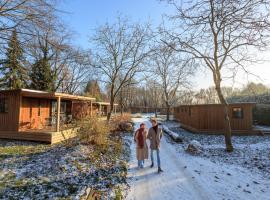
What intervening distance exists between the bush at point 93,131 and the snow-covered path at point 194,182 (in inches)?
93.6

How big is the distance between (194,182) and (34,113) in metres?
12.3

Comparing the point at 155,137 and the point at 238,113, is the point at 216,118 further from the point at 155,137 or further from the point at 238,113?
the point at 155,137

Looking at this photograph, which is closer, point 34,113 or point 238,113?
point 34,113

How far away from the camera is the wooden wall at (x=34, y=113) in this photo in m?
13.4

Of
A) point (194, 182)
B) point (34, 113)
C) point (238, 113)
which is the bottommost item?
point (194, 182)

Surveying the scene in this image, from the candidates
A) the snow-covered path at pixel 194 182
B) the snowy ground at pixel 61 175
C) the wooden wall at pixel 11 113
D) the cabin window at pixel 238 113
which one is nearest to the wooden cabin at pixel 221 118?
the cabin window at pixel 238 113

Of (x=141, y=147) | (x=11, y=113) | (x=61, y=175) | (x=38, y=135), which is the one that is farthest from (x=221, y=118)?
(x=11, y=113)

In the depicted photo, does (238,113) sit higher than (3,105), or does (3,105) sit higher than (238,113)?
(3,105)

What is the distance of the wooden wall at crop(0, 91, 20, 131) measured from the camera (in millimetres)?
12578

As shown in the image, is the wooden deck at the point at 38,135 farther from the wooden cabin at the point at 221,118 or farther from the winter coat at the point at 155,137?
the wooden cabin at the point at 221,118

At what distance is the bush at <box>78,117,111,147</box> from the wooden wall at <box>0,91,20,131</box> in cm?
512

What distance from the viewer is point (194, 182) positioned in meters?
6.03

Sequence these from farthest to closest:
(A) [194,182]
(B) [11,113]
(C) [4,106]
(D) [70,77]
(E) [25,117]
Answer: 1. (D) [70,77]
2. (E) [25,117]
3. (C) [4,106]
4. (B) [11,113]
5. (A) [194,182]

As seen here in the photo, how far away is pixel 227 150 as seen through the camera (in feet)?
33.8
